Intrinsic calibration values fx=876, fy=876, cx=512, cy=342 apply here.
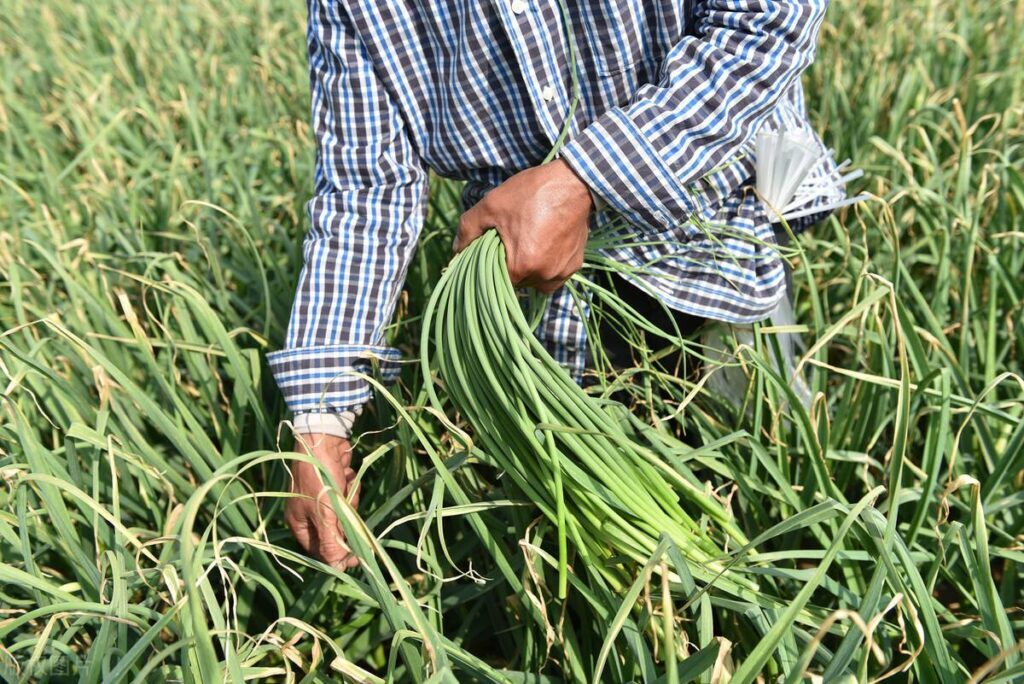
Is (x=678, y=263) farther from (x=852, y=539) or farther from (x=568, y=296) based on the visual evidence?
(x=852, y=539)

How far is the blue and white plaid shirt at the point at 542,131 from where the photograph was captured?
0.97 m

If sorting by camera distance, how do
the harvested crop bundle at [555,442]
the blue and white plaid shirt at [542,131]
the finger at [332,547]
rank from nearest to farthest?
1. the harvested crop bundle at [555,442]
2. the blue and white plaid shirt at [542,131]
3. the finger at [332,547]

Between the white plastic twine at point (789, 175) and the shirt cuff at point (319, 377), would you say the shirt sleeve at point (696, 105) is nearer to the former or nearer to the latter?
the white plastic twine at point (789, 175)

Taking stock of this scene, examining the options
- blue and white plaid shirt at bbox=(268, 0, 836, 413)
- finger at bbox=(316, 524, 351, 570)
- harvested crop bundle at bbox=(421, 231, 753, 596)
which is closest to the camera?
harvested crop bundle at bbox=(421, 231, 753, 596)

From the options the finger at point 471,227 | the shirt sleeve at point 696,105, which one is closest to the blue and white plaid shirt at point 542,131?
the shirt sleeve at point 696,105

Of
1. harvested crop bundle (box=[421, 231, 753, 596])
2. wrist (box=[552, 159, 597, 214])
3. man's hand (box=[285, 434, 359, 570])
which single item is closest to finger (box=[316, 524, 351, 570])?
man's hand (box=[285, 434, 359, 570])

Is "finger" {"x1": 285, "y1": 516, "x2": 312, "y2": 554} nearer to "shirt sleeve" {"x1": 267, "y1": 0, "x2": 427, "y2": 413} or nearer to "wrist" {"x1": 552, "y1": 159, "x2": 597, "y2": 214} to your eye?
"shirt sleeve" {"x1": 267, "y1": 0, "x2": 427, "y2": 413}

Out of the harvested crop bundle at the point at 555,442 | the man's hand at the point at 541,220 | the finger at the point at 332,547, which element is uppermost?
the man's hand at the point at 541,220

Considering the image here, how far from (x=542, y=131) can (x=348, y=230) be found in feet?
0.96

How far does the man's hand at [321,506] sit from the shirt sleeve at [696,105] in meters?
0.48

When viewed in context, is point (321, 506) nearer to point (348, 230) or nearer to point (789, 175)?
point (348, 230)

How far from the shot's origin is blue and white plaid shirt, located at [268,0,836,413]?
3.17ft

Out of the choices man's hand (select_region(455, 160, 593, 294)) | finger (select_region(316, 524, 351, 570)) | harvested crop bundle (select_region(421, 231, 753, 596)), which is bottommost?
finger (select_region(316, 524, 351, 570))

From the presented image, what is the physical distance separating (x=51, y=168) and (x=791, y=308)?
1.59 meters
